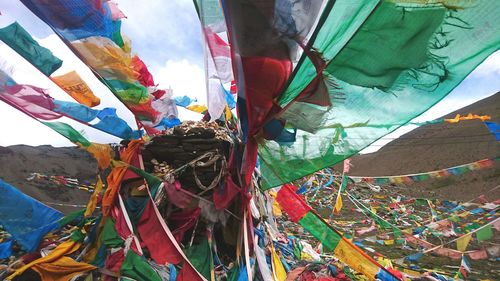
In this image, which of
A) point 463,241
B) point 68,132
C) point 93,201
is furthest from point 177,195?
point 463,241

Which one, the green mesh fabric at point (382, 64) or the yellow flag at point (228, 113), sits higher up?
the yellow flag at point (228, 113)

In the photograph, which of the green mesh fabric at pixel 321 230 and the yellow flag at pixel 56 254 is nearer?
the yellow flag at pixel 56 254

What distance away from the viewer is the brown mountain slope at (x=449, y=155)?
1756 inches

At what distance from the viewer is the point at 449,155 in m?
55.9

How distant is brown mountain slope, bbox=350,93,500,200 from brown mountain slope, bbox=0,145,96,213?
109 ft

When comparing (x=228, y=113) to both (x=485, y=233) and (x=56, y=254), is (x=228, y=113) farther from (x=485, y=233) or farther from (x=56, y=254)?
(x=485, y=233)

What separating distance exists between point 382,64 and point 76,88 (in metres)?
5.17

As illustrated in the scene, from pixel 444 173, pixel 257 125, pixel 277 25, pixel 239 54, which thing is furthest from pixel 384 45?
pixel 444 173

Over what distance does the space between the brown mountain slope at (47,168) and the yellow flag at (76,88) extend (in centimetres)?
1245

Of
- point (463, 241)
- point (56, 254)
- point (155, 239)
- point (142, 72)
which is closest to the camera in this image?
point (56, 254)

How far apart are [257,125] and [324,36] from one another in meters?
1.27

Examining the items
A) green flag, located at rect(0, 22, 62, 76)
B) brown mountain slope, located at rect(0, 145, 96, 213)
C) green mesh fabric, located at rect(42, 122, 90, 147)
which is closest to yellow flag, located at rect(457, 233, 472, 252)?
green mesh fabric, located at rect(42, 122, 90, 147)

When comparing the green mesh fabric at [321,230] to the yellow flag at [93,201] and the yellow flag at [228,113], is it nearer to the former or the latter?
the yellow flag at [228,113]

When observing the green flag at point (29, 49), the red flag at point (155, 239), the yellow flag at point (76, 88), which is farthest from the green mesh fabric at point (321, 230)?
the green flag at point (29, 49)
